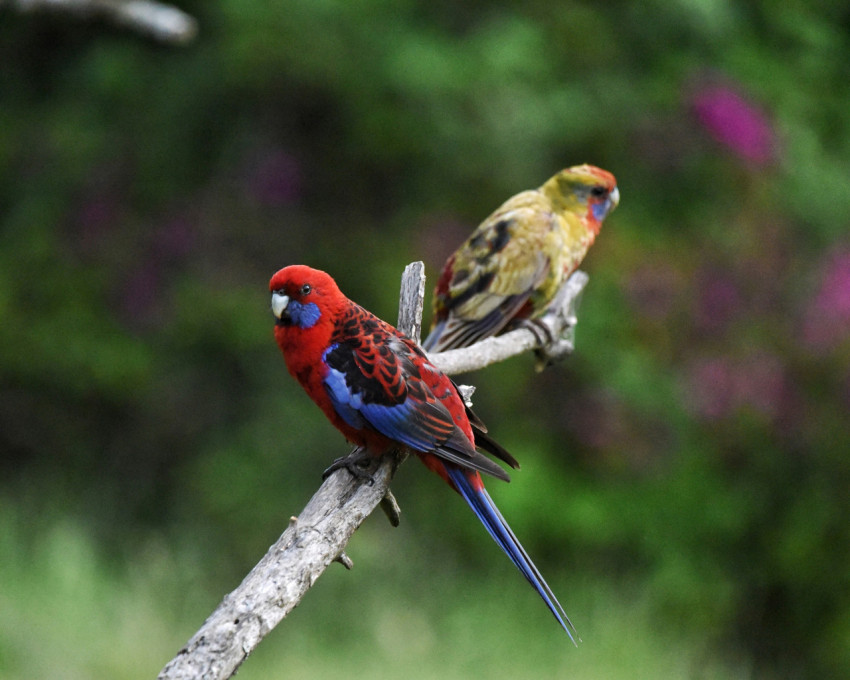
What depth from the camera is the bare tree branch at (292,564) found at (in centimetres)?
138

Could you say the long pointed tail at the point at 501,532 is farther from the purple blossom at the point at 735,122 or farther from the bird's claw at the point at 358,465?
the purple blossom at the point at 735,122

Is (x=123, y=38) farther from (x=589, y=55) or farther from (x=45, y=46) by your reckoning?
(x=589, y=55)

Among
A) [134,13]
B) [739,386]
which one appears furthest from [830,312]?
[134,13]

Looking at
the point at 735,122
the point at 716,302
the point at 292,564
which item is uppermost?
the point at 735,122

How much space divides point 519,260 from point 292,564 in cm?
177

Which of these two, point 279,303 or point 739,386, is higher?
point 279,303

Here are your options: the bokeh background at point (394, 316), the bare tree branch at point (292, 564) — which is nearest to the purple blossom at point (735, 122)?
the bokeh background at point (394, 316)

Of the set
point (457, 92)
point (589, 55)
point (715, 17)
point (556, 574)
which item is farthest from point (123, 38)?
point (556, 574)

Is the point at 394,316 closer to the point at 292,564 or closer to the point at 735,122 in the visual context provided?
the point at 735,122

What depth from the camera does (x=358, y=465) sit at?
6.68 feet

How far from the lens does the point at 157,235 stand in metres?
4.99

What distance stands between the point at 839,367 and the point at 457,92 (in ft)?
6.77

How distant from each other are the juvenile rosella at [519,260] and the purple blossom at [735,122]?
1.52m

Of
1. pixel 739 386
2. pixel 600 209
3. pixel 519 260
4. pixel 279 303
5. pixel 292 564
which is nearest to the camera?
pixel 292 564
